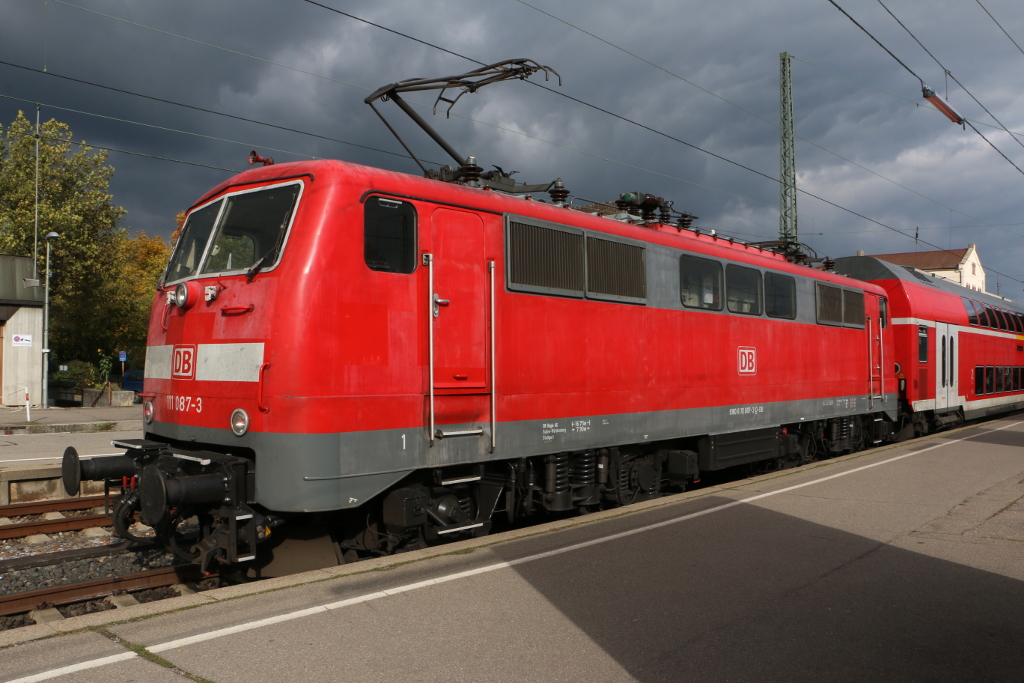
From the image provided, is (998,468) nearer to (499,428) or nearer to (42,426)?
(499,428)

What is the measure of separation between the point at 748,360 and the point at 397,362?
6242 millimetres

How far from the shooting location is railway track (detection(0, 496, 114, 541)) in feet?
A: 26.1

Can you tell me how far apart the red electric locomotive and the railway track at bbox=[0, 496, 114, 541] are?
3.67 feet

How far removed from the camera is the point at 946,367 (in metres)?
18.6

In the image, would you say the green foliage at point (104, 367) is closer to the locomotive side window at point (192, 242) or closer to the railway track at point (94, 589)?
the locomotive side window at point (192, 242)

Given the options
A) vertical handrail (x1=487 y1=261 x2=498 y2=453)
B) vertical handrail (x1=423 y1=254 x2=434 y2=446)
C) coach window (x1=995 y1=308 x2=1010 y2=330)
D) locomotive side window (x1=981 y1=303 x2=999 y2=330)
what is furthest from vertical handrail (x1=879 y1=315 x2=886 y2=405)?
vertical handrail (x1=423 y1=254 x2=434 y2=446)

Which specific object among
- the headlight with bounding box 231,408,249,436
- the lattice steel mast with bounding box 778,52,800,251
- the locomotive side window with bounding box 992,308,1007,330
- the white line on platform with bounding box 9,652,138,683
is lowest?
the white line on platform with bounding box 9,652,138,683

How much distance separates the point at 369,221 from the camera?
19.6 feet

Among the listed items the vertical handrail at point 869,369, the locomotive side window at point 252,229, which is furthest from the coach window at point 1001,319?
the locomotive side window at point 252,229

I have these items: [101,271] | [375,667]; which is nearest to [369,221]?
[375,667]

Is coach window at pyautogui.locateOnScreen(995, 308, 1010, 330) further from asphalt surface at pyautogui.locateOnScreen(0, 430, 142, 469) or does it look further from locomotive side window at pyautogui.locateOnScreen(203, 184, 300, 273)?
asphalt surface at pyautogui.locateOnScreen(0, 430, 142, 469)

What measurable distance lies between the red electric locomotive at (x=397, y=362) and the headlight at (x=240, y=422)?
0.02m

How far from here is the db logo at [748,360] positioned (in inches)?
410

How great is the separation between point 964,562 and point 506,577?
3.90m
